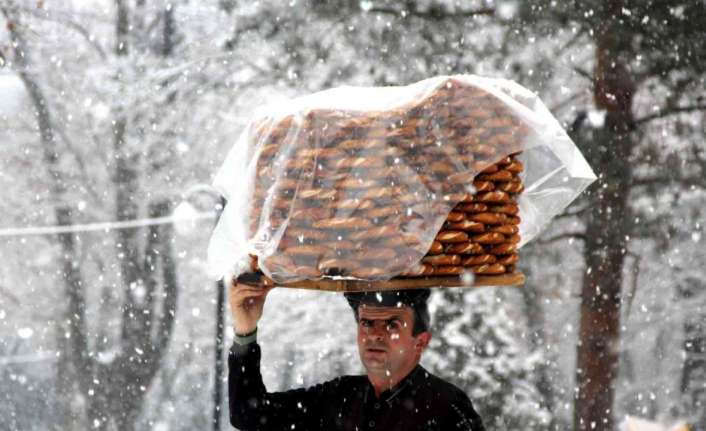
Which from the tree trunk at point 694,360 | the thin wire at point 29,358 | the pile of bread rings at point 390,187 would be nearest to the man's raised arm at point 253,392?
the pile of bread rings at point 390,187

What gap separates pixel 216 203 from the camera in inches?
286

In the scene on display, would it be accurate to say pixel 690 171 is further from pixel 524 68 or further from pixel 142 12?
pixel 142 12

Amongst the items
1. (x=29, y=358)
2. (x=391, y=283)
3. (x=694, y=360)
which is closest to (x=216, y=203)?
(x=29, y=358)

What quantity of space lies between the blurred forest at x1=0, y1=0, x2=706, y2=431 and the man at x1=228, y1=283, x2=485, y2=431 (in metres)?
3.65

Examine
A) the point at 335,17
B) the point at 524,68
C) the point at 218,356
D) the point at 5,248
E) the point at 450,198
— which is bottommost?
the point at 218,356

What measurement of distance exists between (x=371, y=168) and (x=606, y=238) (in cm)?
471

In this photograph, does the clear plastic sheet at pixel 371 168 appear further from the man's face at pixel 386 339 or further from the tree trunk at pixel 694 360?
the tree trunk at pixel 694 360

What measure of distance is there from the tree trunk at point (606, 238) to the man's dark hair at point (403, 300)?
3922mm

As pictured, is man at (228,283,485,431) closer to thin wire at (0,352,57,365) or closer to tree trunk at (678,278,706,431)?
tree trunk at (678,278,706,431)

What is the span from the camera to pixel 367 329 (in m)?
2.36

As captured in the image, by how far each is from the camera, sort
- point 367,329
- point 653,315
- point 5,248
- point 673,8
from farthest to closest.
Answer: point 5,248, point 653,315, point 673,8, point 367,329

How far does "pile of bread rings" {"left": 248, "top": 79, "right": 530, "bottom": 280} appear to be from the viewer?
1903 mm

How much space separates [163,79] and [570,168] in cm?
597

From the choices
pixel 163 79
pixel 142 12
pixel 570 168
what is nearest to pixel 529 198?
pixel 570 168
